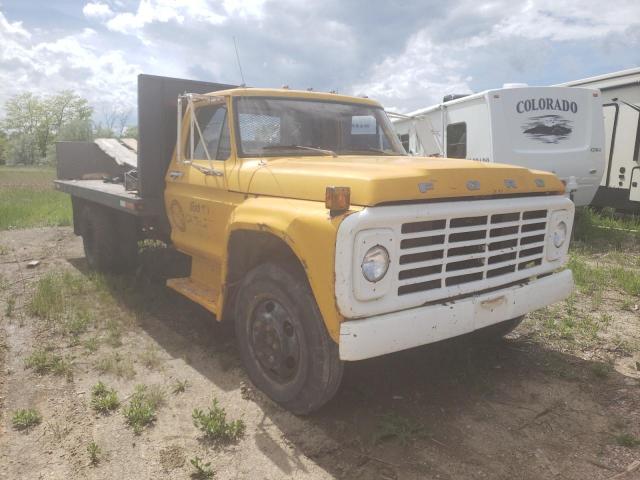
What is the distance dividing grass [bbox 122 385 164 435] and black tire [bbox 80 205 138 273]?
9.94 ft

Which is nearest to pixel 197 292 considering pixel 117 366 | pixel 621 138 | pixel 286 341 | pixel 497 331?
pixel 117 366

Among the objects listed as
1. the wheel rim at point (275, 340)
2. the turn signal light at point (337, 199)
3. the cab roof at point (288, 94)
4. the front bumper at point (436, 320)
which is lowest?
the wheel rim at point (275, 340)

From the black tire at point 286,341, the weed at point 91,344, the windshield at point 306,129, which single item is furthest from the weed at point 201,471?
the windshield at point 306,129

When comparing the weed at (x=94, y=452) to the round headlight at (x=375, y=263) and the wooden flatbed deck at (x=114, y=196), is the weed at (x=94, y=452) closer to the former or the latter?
the round headlight at (x=375, y=263)

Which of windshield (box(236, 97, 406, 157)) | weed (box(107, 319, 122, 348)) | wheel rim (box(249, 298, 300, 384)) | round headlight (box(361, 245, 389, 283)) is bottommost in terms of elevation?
weed (box(107, 319, 122, 348))

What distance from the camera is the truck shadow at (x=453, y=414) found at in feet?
9.22

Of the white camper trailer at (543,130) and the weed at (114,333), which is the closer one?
the weed at (114,333)

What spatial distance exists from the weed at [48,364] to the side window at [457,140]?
7.37 m

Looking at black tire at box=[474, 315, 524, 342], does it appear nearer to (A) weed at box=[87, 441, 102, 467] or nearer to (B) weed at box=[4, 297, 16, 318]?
(A) weed at box=[87, 441, 102, 467]

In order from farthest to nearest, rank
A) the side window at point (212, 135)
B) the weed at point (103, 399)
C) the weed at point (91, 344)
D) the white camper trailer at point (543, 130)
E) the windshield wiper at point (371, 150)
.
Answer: the white camper trailer at point (543, 130)
the windshield wiper at point (371, 150)
the weed at point (91, 344)
the side window at point (212, 135)
the weed at point (103, 399)

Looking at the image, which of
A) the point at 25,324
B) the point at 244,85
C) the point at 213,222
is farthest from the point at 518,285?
the point at 25,324

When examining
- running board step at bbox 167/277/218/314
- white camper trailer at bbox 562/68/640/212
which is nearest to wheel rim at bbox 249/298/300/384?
running board step at bbox 167/277/218/314

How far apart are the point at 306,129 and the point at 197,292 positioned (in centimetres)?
163

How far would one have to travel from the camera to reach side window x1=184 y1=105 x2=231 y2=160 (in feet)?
13.8
